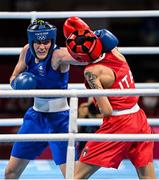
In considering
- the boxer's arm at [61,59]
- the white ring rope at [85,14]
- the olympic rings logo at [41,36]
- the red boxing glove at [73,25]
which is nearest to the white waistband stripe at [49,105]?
the boxer's arm at [61,59]

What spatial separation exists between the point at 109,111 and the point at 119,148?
0.22 metres

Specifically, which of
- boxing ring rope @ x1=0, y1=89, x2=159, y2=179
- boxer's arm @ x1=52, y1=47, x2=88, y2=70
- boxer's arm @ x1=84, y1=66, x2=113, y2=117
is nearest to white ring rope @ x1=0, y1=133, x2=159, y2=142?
boxing ring rope @ x1=0, y1=89, x2=159, y2=179

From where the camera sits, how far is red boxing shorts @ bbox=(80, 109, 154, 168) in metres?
4.02

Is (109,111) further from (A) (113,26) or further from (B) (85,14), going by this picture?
(A) (113,26)

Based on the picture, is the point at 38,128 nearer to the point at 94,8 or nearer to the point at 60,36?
the point at 60,36

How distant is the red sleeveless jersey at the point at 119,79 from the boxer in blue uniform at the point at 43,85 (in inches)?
11.3

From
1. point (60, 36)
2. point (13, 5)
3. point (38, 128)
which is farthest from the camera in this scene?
point (13, 5)

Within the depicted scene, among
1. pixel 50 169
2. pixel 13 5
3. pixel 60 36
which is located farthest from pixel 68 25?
pixel 13 5

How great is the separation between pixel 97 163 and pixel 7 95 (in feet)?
2.46

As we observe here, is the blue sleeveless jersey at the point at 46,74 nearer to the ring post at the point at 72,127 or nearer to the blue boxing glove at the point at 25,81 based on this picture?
the blue boxing glove at the point at 25,81

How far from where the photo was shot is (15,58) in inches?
352

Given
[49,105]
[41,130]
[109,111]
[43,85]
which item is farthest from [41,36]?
[109,111]

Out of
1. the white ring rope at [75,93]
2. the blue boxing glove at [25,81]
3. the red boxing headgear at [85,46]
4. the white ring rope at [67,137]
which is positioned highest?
the red boxing headgear at [85,46]

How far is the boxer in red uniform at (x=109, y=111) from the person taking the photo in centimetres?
401
